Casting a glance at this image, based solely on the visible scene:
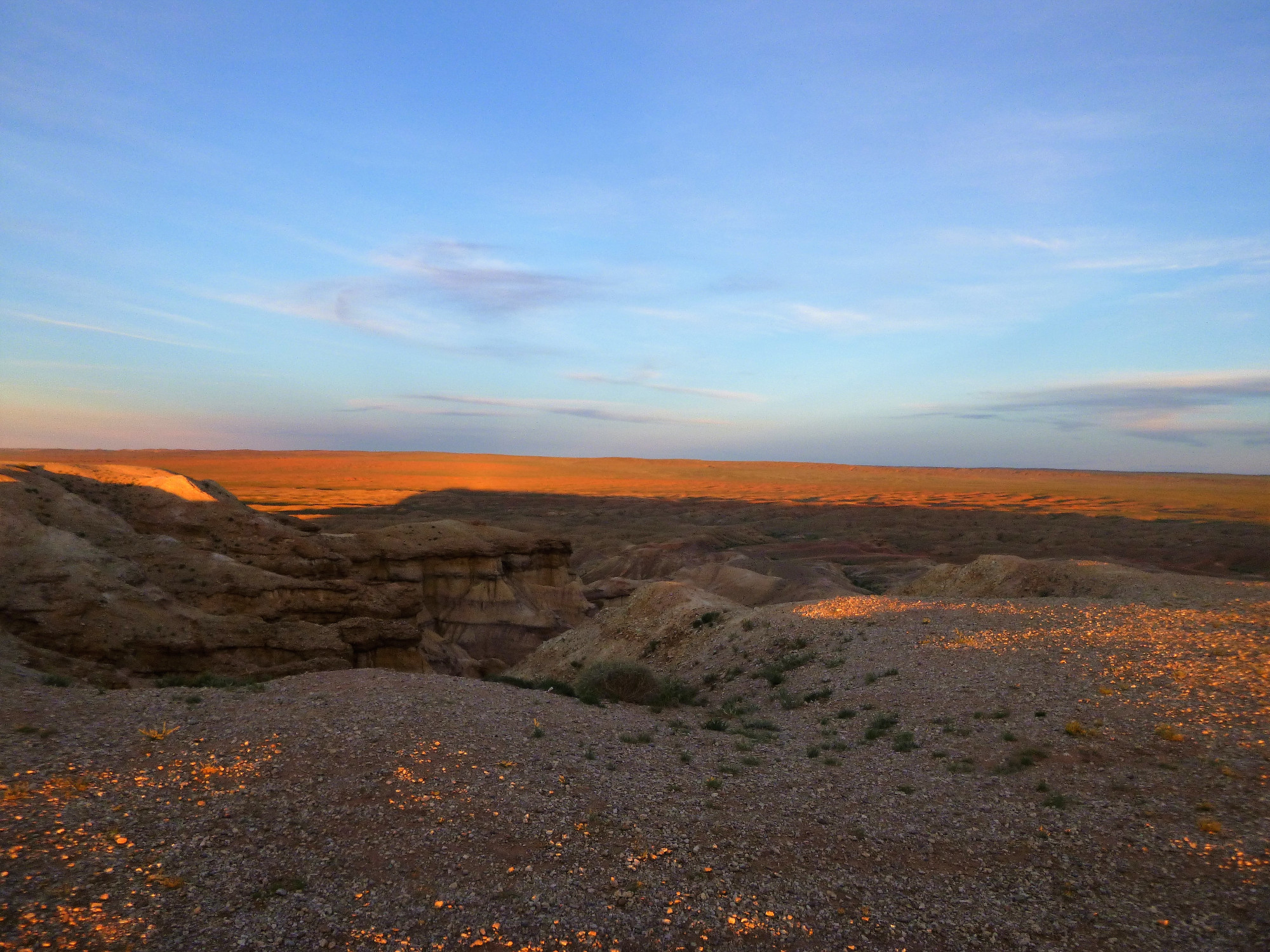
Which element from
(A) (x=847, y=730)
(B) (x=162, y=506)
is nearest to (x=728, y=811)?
(A) (x=847, y=730)

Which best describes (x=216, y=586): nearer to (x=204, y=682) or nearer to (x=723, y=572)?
(x=204, y=682)

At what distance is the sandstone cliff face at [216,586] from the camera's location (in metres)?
16.2

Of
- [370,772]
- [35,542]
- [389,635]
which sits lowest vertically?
[389,635]

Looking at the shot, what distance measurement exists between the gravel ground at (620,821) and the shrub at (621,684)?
186cm

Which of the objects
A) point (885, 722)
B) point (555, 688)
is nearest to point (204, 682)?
point (555, 688)

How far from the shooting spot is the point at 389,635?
22266 mm

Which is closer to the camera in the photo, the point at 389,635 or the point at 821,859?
the point at 821,859

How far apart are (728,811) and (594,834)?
176 centimetres

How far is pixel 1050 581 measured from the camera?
25531 millimetres

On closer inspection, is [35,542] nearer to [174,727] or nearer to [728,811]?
[174,727]

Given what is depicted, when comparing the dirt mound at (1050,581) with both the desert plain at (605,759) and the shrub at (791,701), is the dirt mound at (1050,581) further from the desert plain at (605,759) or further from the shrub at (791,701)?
the shrub at (791,701)

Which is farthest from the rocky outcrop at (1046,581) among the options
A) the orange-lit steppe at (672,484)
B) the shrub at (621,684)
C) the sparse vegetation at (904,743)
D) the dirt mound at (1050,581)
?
the orange-lit steppe at (672,484)

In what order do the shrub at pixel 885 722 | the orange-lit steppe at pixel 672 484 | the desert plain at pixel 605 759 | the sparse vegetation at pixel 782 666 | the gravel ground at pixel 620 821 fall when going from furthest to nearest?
the orange-lit steppe at pixel 672 484
the sparse vegetation at pixel 782 666
the shrub at pixel 885 722
the desert plain at pixel 605 759
the gravel ground at pixel 620 821

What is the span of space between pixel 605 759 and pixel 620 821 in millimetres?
2007
